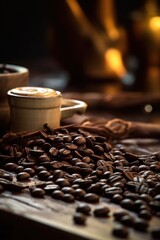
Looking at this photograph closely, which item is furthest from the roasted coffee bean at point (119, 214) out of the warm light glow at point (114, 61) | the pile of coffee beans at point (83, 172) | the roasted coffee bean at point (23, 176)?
the warm light glow at point (114, 61)

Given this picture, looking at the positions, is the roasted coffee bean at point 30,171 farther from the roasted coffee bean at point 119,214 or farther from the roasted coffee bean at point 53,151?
the roasted coffee bean at point 119,214

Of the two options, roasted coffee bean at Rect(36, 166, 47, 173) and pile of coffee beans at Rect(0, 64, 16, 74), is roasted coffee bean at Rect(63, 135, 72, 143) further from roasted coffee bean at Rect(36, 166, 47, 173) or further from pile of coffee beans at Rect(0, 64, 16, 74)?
pile of coffee beans at Rect(0, 64, 16, 74)

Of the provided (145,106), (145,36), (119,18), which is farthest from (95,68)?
(119,18)

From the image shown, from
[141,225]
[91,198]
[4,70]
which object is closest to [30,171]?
[91,198]

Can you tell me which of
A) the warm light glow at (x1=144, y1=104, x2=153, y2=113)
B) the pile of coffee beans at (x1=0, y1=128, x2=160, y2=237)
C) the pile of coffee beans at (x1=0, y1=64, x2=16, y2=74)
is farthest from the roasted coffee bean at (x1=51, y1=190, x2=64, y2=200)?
the warm light glow at (x1=144, y1=104, x2=153, y2=113)

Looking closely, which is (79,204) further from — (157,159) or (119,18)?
(119,18)
